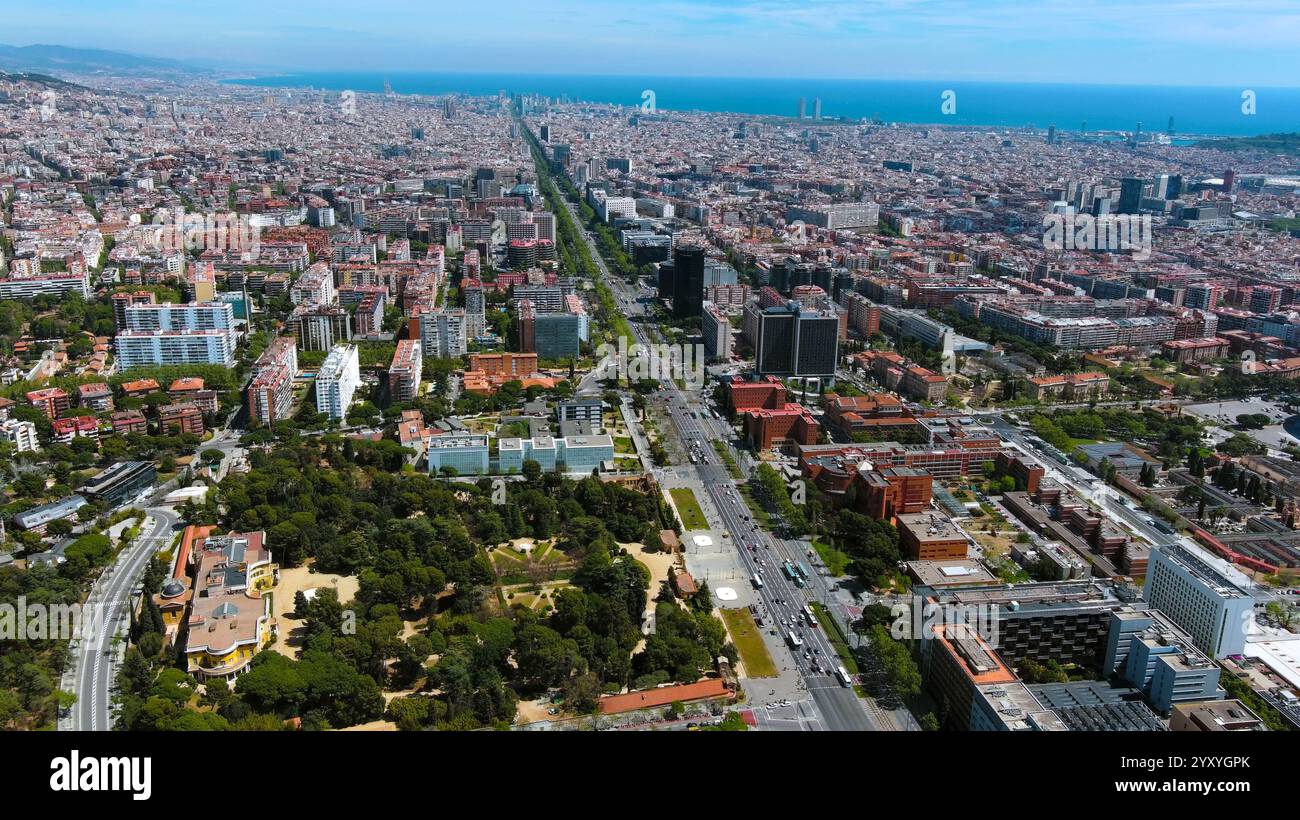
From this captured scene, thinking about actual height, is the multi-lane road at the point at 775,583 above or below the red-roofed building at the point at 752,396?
below

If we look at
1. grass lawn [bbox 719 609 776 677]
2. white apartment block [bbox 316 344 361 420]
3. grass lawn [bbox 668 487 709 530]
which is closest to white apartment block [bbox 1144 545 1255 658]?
grass lawn [bbox 719 609 776 677]

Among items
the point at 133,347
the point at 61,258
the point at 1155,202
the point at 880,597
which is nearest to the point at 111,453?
the point at 133,347

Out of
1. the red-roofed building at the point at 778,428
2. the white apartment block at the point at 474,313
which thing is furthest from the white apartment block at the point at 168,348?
the red-roofed building at the point at 778,428

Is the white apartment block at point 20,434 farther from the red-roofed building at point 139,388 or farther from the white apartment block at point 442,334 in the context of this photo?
the white apartment block at point 442,334

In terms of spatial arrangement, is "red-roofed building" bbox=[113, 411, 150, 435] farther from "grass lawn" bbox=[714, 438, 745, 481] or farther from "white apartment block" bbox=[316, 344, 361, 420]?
"grass lawn" bbox=[714, 438, 745, 481]

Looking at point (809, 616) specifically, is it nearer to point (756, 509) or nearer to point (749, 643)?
point (749, 643)

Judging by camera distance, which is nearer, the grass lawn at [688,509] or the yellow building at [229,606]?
the yellow building at [229,606]
